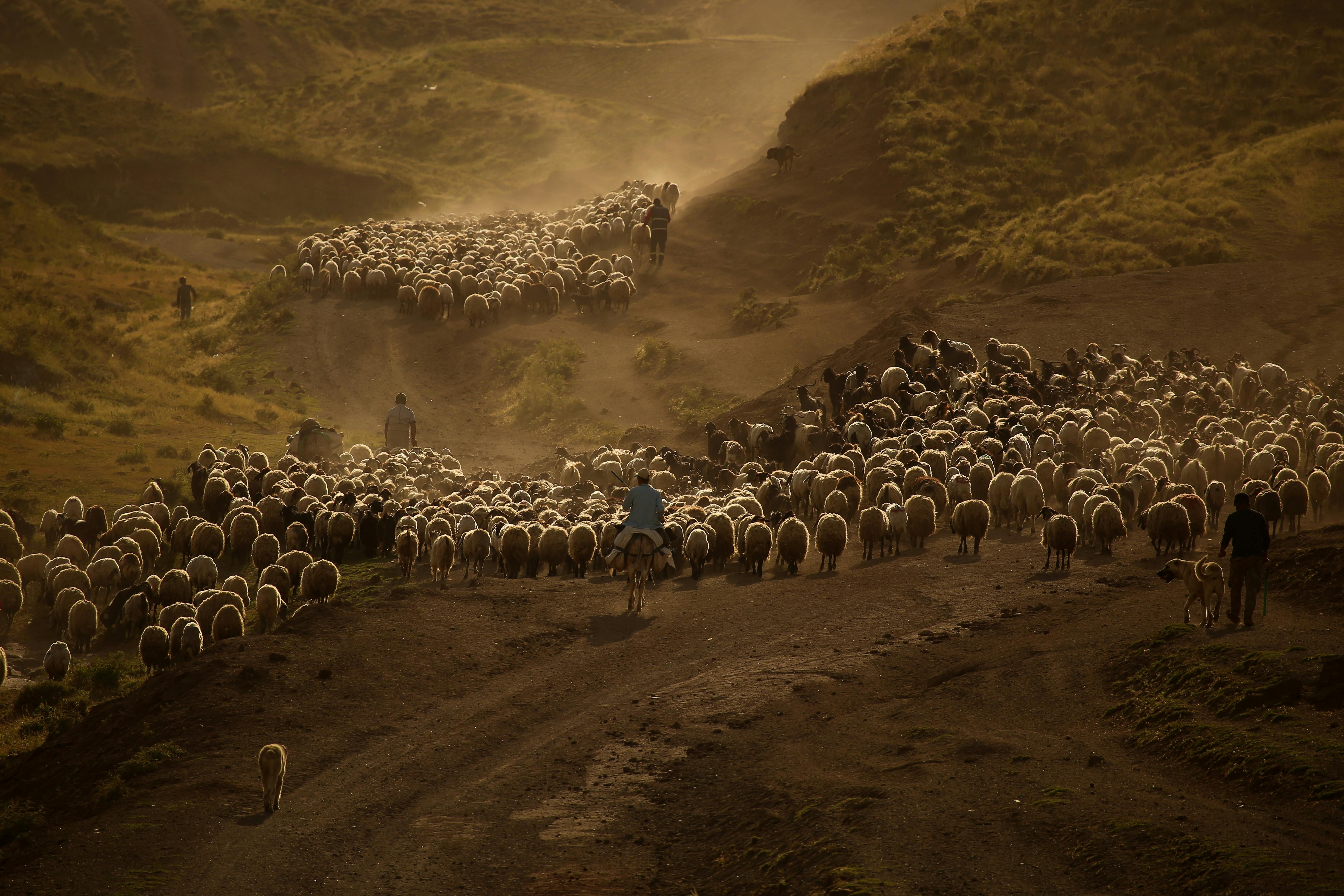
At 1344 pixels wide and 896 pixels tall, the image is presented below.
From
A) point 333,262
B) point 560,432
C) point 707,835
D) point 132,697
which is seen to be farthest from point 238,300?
point 707,835

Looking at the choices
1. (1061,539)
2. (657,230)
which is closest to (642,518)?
(1061,539)

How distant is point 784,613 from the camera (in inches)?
612

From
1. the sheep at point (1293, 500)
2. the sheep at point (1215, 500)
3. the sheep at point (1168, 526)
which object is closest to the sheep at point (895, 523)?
the sheep at point (1168, 526)

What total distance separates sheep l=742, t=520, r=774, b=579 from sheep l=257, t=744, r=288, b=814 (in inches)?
350

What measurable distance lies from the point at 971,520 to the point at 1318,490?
18.8 ft

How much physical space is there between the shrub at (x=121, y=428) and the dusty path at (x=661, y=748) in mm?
17107

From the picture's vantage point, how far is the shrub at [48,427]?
28.5 m

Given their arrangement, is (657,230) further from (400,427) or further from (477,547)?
(477,547)

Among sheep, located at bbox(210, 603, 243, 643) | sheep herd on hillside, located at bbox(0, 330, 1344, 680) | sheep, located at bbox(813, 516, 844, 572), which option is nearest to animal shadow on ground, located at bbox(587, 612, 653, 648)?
sheep herd on hillside, located at bbox(0, 330, 1344, 680)

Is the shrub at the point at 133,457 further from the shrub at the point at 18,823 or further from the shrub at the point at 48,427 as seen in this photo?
the shrub at the point at 18,823

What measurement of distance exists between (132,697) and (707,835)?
296 inches

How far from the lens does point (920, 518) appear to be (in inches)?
732

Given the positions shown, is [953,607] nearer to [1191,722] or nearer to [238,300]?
[1191,722]

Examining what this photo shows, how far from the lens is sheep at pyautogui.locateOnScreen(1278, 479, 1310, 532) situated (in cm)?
1756
